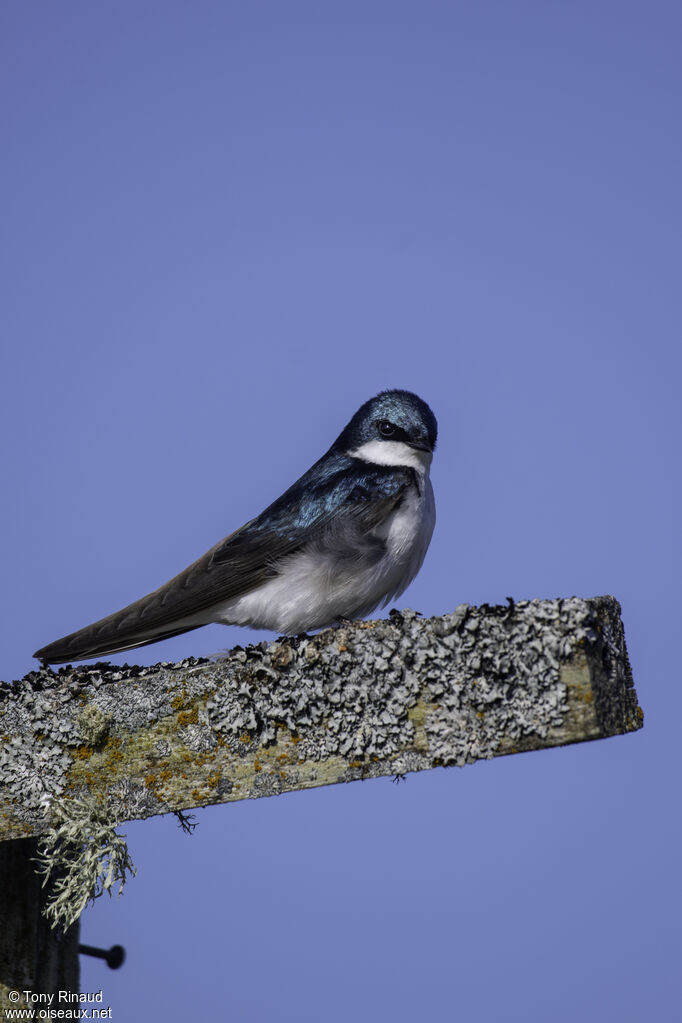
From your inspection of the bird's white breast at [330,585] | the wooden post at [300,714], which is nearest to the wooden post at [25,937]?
the wooden post at [300,714]

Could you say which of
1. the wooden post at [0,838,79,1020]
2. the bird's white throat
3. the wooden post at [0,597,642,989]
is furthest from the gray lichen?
the bird's white throat

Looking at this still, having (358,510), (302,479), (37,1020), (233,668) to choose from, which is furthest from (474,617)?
(302,479)

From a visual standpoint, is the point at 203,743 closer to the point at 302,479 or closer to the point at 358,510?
the point at 358,510

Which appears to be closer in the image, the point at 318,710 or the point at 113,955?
the point at 318,710

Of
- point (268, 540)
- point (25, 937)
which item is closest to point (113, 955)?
point (25, 937)

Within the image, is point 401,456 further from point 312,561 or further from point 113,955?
point 113,955

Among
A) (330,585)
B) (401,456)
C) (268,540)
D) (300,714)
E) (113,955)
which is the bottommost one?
(113,955)

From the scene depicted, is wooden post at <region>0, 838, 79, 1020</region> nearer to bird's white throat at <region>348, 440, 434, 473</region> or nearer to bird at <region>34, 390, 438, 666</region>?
bird at <region>34, 390, 438, 666</region>

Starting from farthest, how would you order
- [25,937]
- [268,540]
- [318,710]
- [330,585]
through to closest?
[268,540] < [330,585] < [25,937] < [318,710]
